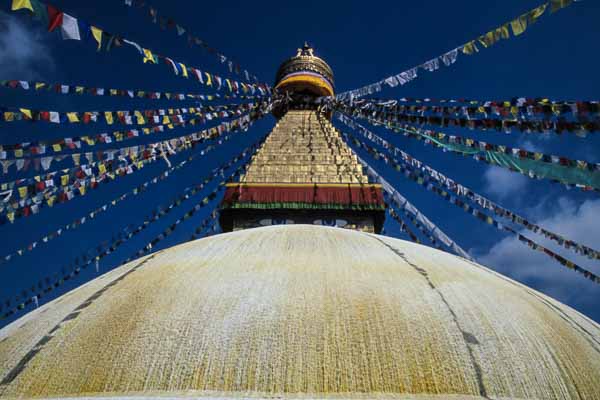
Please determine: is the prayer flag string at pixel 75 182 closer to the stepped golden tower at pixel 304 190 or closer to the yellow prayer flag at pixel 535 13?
the stepped golden tower at pixel 304 190

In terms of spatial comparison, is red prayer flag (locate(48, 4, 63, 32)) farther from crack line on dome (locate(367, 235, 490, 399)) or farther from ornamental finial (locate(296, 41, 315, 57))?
ornamental finial (locate(296, 41, 315, 57))

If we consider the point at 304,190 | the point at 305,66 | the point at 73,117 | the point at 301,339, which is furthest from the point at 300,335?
the point at 305,66

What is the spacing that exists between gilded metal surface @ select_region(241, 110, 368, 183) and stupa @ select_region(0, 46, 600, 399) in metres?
5.45

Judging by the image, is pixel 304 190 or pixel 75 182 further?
pixel 304 190

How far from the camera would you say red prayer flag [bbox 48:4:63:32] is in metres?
3.34

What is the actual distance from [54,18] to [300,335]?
128 inches

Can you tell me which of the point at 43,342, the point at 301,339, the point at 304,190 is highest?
the point at 301,339

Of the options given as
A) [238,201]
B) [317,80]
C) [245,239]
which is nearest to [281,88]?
[317,80]

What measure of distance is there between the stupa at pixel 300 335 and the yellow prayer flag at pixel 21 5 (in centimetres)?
200

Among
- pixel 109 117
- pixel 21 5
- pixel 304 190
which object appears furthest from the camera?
pixel 304 190

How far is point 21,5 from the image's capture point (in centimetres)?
298

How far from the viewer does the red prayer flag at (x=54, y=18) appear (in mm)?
3342

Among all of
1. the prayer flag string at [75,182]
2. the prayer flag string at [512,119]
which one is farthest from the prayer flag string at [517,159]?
the prayer flag string at [75,182]

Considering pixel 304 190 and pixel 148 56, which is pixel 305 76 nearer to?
pixel 304 190
